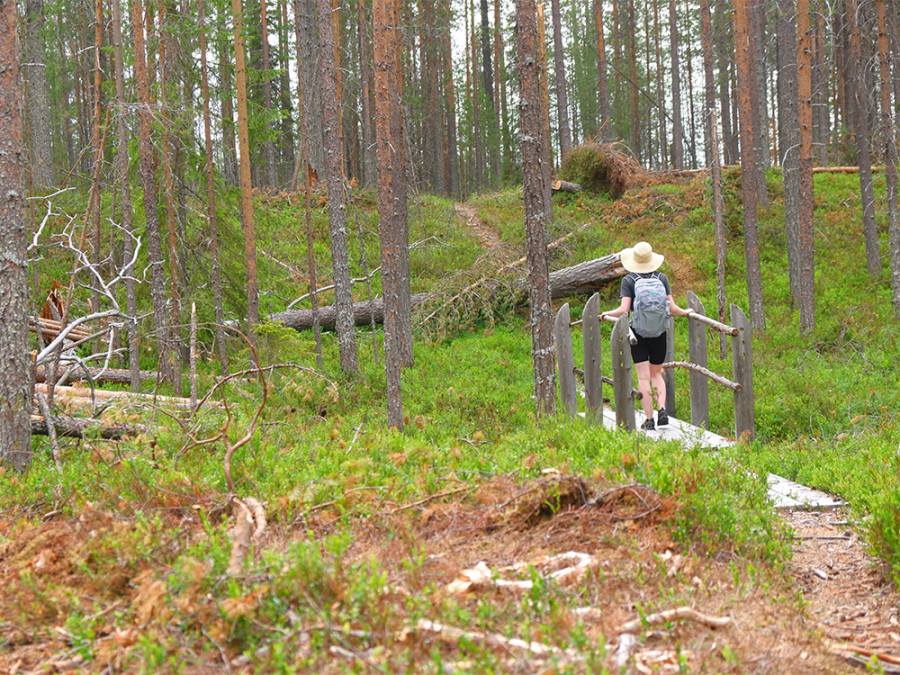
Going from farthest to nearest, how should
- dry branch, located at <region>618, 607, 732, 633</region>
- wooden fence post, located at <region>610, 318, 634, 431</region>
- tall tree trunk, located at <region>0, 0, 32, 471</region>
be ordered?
wooden fence post, located at <region>610, 318, 634, 431</region> < tall tree trunk, located at <region>0, 0, 32, 471</region> < dry branch, located at <region>618, 607, 732, 633</region>

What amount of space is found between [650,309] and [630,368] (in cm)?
72

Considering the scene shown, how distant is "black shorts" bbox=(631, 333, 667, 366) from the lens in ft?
26.8

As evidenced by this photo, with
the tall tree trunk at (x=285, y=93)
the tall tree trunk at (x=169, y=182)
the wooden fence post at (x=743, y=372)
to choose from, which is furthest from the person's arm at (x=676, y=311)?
the tall tree trunk at (x=285, y=93)

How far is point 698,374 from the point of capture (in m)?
8.58

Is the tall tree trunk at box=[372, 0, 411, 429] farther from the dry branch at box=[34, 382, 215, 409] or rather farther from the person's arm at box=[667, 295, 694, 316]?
the person's arm at box=[667, 295, 694, 316]

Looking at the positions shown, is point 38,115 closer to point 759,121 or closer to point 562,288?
point 562,288

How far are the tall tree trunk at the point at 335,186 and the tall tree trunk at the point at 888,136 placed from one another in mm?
11376

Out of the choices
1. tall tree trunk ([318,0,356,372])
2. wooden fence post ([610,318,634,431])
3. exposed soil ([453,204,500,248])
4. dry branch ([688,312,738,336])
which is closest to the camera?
dry branch ([688,312,738,336])

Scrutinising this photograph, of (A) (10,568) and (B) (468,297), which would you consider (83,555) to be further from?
(B) (468,297)

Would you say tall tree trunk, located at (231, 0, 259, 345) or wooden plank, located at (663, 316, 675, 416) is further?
tall tree trunk, located at (231, 0, 259, 345)

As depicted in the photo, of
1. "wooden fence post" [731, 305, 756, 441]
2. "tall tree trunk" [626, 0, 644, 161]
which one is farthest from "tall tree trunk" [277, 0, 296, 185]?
"wooden fence post" [731, 305, 756, 441]

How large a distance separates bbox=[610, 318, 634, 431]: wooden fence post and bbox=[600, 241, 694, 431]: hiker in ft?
0.81

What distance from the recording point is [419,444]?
5980 mm

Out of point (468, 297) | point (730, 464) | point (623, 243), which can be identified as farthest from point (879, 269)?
point (730, 464)
